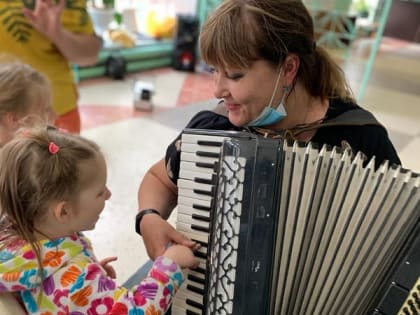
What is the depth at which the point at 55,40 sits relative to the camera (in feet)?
5.33

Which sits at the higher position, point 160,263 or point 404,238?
point 404,238

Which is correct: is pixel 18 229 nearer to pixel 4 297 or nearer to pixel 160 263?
pixel 4 297

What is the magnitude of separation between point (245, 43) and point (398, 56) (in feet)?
21.1

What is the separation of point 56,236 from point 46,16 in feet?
3.27

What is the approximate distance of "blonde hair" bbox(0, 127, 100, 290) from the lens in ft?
2.73

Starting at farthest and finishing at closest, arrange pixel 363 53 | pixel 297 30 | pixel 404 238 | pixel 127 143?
pixel 363 53 → pixel 127 143 → pixel 297 30 → pixel 404 238

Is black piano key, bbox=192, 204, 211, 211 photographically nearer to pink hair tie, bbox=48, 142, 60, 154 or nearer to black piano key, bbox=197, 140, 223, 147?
black piano key, bbox=197, 140, 223, 147

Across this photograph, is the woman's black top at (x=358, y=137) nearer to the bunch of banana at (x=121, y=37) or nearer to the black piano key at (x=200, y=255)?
the black piano key at (x=200, y=255)

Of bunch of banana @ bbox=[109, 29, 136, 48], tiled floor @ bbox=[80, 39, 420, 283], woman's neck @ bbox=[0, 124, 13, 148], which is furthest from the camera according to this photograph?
bunch of banana @ bbox=[109, 29, 136, 48]

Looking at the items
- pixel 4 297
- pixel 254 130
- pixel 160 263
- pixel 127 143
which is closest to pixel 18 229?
pixel 4 297

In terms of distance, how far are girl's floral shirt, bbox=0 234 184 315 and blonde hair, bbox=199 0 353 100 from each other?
51cm

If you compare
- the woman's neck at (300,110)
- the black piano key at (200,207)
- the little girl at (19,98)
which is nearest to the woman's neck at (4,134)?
the little girl at (19,98)

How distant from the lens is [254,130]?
1.01 metres

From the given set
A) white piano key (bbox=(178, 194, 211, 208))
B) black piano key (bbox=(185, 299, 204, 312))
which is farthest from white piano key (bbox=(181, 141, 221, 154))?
black piano key (bbox=(185, 299, 204, 312))
